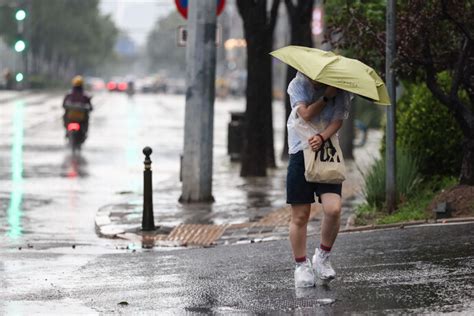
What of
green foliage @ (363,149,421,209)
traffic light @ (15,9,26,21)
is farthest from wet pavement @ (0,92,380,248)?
traffic light @ (15,9,26,21)

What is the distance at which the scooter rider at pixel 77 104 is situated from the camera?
30.0 m

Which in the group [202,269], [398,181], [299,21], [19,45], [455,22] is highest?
[299,21]

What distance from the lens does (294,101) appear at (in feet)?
31.8

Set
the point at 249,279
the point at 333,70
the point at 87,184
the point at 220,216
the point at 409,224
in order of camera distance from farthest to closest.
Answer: the point at 87,184
the point at 220,216
the point at 409,224
the point at 249,279
the point at 333,70

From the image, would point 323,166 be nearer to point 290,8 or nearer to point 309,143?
point 309,143

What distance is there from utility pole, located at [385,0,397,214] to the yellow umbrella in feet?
15.0

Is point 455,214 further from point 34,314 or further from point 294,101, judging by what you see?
point 34,314

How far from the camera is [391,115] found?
1465cm

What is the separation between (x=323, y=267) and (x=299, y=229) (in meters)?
0.38

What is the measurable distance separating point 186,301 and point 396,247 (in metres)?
3.03

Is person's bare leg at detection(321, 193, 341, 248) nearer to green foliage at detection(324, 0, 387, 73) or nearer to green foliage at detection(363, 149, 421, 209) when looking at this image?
green foliage at detection(363, 149, 421, 209)

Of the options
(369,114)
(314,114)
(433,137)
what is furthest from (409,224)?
(369,114)

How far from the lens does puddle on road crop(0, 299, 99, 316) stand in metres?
8.87

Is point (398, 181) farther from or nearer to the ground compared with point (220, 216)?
farther from the ground
